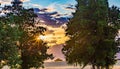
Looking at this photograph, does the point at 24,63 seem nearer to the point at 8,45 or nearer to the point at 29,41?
the point at 29,41

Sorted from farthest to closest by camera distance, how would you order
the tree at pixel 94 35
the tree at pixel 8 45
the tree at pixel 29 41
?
the tree at pixel 94 35
the tree at pixel 29 41
the tree at pixel 8 45

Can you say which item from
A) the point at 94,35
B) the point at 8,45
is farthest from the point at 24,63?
the point at 8,45

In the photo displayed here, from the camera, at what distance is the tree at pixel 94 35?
1918 inches

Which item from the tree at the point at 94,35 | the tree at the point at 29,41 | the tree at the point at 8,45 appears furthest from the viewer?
the tree at the point at 94,35

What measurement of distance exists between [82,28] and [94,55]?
11.5ft

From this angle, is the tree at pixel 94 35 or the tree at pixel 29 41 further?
the tree at pixel 94 35

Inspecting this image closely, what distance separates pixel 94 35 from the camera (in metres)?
49.3

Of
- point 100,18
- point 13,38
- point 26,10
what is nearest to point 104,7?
point 100,18

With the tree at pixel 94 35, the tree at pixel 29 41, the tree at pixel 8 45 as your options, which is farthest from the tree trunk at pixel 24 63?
A: the tree at pixel 8 45

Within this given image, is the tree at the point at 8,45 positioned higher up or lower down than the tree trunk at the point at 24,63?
higher up

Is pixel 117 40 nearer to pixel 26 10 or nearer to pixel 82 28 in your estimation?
pixel 82 28

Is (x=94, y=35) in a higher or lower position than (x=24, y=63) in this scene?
higher

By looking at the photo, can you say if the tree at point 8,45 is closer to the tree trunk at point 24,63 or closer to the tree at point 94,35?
the tree trunk at point 24,63

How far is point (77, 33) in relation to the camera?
170ft
